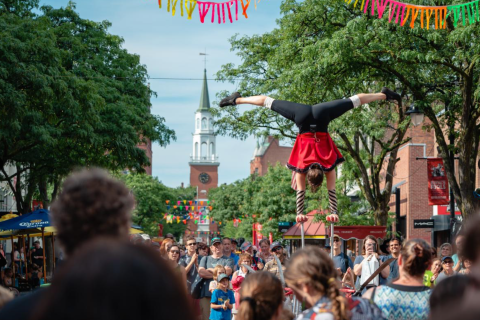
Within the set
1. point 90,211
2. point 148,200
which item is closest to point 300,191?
point 90,211

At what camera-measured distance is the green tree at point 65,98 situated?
65.3 feet

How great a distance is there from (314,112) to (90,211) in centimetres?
606

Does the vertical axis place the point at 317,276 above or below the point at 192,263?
above

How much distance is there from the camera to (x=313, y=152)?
8.15 m

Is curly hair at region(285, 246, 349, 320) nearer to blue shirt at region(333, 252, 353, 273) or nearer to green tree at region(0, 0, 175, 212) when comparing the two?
blue shirt at region(333, 252, 353, 273)

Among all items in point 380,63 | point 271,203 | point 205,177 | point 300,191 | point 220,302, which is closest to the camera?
point 300,191

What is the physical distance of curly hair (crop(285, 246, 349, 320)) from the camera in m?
3.87

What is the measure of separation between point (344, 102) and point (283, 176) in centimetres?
4838

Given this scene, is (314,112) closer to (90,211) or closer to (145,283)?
(90,211)

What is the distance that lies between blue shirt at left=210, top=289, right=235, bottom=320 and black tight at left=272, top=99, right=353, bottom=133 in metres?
3.08

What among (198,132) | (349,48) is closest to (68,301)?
(349,48)

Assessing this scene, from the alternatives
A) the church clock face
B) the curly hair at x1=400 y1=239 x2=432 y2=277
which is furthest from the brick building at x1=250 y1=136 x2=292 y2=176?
the curly hair at x1=400 y1=239 x2=432 y2=277

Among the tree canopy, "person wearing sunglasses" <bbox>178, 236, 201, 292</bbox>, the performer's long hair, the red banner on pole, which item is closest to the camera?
the performer's long hair

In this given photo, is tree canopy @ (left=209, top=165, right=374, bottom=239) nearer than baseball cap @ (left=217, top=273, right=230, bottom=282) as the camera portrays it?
No
